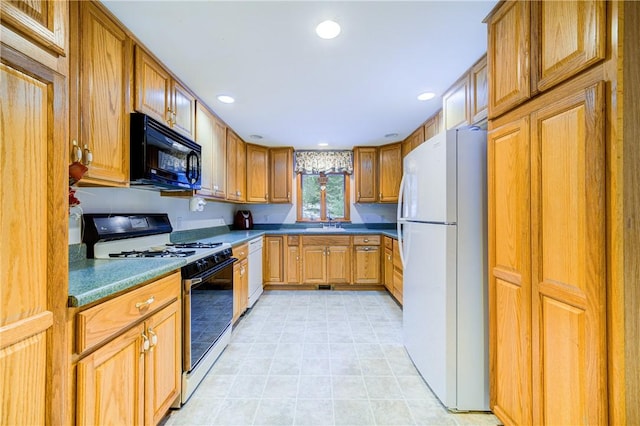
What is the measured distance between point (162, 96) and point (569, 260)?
249cm

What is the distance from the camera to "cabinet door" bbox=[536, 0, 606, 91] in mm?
897

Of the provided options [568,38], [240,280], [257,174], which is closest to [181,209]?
[240,280]

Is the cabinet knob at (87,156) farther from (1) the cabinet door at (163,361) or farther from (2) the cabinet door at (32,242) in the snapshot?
(1) the cabinet door at (163,361)

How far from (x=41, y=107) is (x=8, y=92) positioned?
84 millimetres

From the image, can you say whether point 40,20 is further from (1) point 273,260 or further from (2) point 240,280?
(1) point 273,260

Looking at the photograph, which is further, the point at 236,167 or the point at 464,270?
the point at 236,167

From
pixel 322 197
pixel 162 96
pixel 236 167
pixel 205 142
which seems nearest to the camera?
pixel 162 96

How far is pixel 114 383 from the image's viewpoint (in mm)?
Result: 1106

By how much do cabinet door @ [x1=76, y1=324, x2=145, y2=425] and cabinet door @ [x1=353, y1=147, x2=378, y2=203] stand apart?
360cm

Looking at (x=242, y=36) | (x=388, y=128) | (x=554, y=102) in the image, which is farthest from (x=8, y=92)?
(x=388, y=128)

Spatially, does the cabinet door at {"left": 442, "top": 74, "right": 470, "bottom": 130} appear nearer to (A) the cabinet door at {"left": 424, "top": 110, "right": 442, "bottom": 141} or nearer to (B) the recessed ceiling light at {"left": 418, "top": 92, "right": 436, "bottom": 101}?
(B) the recessed ceiling light at {"left": 418, "top": 92, "right": 436, "bottom": 101}

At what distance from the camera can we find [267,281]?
4.12 metres

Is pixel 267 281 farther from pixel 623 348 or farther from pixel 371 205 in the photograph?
pixel 623 348

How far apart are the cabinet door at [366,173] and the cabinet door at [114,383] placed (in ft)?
11.8
